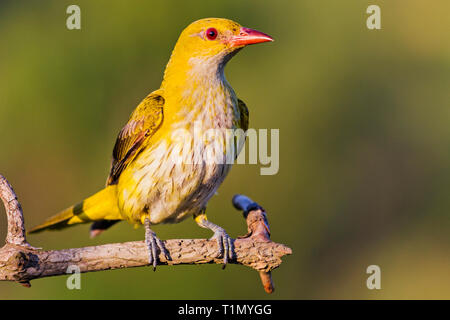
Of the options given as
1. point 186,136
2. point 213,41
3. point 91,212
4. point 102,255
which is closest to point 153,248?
point 102,255

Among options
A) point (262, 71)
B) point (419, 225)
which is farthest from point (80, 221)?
point (419, 225)

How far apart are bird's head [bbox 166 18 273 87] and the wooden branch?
1.11 meters

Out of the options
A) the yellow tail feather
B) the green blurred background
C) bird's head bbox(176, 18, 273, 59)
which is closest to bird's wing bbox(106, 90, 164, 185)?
the yellow tail feather

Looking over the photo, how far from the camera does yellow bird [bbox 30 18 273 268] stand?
383 centimetres

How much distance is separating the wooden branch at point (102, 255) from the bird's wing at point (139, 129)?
689 mm

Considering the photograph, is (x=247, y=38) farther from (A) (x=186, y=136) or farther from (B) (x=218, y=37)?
(A) (x=186, y=136)

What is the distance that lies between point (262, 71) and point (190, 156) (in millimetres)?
2654

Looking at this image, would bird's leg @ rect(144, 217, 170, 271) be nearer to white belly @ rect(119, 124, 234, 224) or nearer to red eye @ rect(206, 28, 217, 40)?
white belly @ rect(119, 124, 234, 224)

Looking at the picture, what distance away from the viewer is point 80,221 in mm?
4617

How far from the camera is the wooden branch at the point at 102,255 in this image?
10.9ft

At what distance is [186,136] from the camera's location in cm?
381

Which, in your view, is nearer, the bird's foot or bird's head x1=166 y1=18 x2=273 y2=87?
the bird's foot

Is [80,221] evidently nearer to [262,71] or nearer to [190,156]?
[190,156]

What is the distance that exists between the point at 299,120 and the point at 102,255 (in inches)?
128
